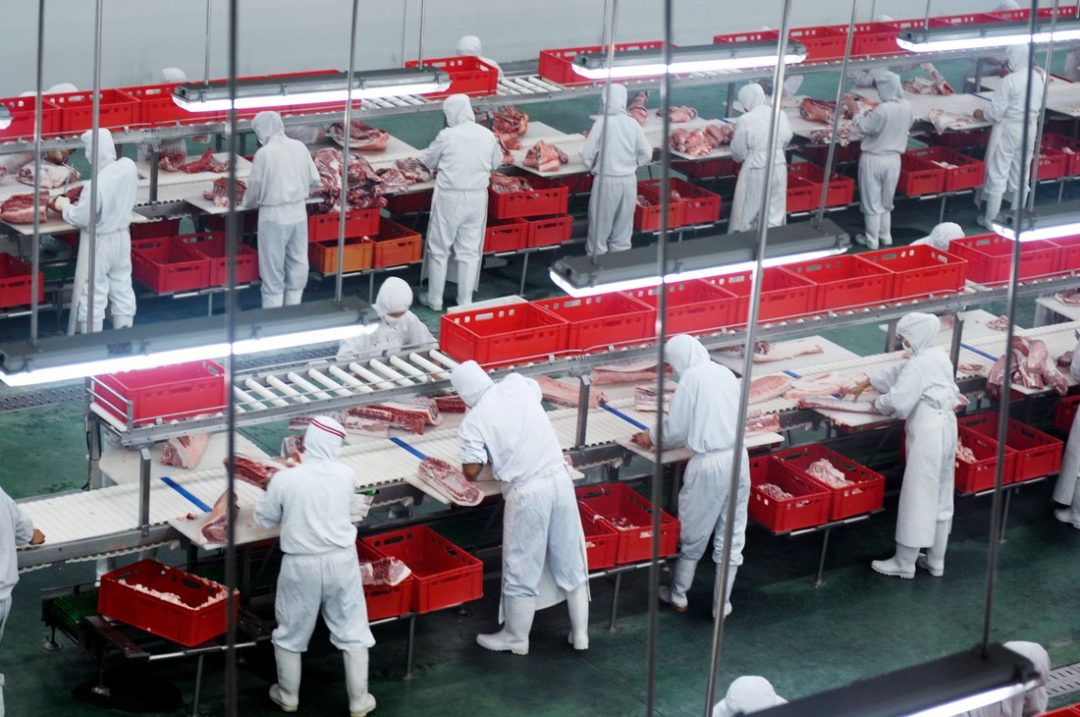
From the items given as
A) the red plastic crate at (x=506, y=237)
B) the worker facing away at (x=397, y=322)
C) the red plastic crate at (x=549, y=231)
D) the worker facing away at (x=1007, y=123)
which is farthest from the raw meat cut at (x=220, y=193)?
the worker facing away at (x=1007, y=123)

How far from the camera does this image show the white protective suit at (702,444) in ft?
26.9

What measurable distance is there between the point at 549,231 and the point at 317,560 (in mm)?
5189

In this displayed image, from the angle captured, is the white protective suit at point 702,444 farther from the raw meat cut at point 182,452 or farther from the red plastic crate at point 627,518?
the raw meat cut at point 182,452

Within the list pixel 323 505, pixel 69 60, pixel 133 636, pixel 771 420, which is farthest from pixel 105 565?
pixel 69 60

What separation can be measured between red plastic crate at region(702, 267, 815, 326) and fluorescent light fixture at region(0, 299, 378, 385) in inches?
110

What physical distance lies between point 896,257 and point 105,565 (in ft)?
15.7

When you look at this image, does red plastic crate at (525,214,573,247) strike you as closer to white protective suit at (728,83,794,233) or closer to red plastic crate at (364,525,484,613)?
white protective suit at (728,83,794,233)

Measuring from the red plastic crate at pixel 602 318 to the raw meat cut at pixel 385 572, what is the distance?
4.96ft

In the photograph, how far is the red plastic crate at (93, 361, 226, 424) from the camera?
7.52m

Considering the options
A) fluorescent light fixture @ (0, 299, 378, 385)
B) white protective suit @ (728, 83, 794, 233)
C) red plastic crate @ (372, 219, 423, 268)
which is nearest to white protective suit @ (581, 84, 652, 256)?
white protective suit @ (728, 83, 794, 233)

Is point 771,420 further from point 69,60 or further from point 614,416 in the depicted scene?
point 69,60

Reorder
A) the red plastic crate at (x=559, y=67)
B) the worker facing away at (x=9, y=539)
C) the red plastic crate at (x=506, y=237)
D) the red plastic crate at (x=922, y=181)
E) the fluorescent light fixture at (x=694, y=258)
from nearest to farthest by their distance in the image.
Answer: the worker facing away at (x=9, y=539), the fluorescent light fixture at (x=694, y=258), the red plastic crate at (x=506, y=237), the red plastic crate at (x=559, y=67), the red plastic crate at (x=922, y=181)

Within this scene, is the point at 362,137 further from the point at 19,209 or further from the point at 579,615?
the point at 579,615

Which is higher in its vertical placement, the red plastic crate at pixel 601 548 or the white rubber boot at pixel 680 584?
the red plastic crate at pixel 601 548
